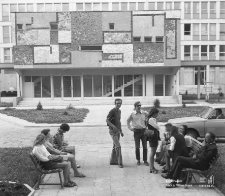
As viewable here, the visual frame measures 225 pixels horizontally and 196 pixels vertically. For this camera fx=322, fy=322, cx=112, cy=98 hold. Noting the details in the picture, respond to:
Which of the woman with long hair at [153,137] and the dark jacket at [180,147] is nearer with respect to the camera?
the dark jacket at [180,147]

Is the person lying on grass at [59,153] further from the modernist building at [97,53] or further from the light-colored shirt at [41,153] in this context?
the modernist building at [97,53]

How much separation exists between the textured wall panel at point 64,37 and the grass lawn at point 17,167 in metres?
22.7

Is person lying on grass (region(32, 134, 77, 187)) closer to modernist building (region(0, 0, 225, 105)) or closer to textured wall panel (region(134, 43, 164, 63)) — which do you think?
modernist building (region(0, 0, 225, 105))

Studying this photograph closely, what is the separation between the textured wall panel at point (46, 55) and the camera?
3250cm

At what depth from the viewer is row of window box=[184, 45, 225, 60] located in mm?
50250

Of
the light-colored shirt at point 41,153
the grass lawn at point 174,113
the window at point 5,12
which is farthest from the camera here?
the window at point 5,12

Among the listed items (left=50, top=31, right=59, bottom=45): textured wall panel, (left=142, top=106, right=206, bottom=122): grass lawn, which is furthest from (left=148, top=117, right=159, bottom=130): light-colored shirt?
(left=50, top=31, right=59, bottom=45): textured wall panel

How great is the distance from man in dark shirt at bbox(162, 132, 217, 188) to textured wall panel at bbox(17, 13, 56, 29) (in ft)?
91.6

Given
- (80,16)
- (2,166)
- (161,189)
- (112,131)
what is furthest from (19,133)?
(80,16)

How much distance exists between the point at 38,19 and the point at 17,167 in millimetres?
26561

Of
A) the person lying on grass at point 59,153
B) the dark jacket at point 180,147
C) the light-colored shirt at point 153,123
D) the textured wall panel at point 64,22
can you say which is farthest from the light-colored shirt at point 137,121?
the textured wall panel at point 64,22

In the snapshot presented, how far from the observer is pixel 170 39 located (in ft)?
107

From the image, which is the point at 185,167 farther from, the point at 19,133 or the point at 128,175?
the point at 19,133

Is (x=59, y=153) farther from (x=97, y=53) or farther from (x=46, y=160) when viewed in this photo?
(x=97, y=53)
